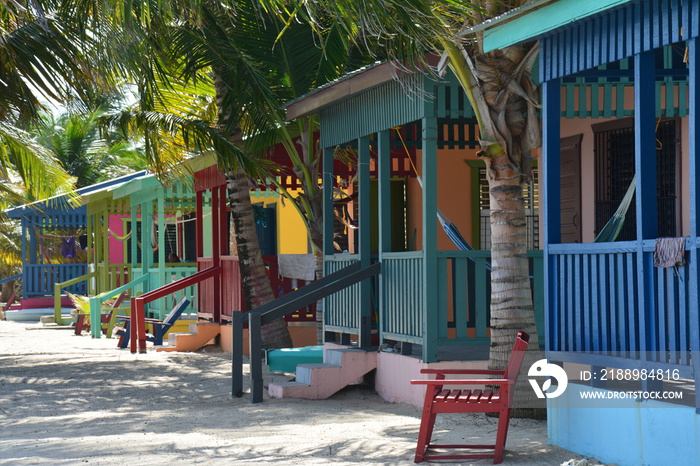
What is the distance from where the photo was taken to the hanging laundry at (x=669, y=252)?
6.09 metres

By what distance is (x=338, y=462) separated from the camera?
23.6ft

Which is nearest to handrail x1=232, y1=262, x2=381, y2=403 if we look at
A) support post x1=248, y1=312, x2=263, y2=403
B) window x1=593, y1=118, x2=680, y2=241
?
support post x1=248, y1=312, x2=263, y2=403

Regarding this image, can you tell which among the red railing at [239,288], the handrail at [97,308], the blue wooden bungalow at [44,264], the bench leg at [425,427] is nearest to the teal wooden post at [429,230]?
the bench leg at [425,427]

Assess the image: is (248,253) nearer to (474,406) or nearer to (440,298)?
(440,298)

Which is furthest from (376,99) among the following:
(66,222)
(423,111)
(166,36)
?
(66,222)

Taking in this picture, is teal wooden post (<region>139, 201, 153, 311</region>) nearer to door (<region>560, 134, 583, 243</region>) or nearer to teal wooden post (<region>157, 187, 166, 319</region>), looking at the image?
teal wooden post (<region>157, 187, 166, 319</region>)

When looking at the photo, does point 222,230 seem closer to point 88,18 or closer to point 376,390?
point 88,18

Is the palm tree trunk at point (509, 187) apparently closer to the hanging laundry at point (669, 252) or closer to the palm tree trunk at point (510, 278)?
the palm tree trunk at point (510, 278)

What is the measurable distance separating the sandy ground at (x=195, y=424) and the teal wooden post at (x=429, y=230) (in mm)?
726

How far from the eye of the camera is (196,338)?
16.9 metres

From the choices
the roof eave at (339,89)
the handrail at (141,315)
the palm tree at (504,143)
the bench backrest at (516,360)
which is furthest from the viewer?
the handrail at (141,315)

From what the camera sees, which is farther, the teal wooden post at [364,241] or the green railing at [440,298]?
the teal wooden post at [364,241]

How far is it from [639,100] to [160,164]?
1095cm

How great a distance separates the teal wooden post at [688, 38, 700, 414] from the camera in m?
5.91
